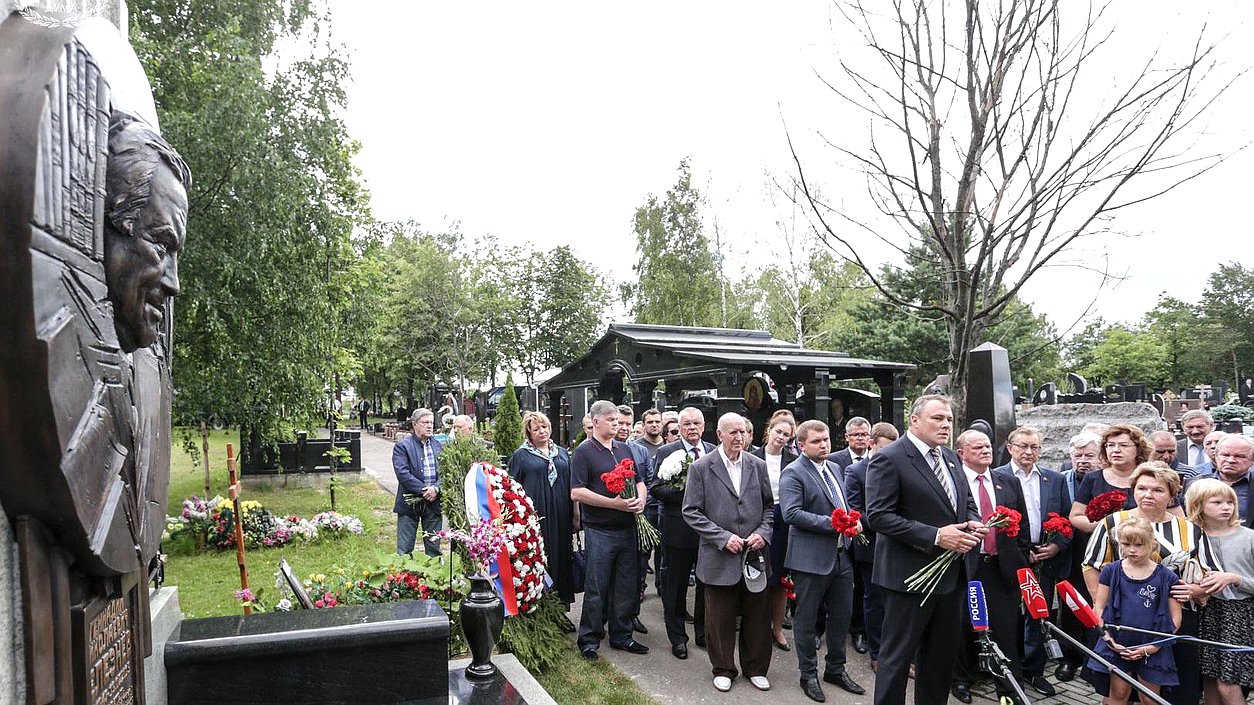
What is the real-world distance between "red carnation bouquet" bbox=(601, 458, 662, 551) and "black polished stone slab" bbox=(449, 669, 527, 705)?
1.73 m

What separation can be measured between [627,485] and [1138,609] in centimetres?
356

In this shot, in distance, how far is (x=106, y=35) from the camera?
204cm

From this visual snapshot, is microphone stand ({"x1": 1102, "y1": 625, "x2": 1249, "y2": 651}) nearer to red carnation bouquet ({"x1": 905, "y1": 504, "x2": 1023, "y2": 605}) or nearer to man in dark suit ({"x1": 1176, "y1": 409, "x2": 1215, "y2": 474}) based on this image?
red carnation bouquet ({"x1": 905, "y1": 504, "x2": 1023, "y2": 605})

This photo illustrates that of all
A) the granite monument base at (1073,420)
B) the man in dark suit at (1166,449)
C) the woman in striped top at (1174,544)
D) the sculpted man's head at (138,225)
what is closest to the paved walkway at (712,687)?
the woman in striped top at (1174,544)

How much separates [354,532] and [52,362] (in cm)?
1066

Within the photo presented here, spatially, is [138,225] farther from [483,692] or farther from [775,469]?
[775,469]

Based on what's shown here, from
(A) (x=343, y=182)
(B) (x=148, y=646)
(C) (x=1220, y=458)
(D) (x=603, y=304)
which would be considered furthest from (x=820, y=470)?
(D) (x=603, y=304)

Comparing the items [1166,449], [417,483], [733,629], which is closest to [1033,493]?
[1166,449]

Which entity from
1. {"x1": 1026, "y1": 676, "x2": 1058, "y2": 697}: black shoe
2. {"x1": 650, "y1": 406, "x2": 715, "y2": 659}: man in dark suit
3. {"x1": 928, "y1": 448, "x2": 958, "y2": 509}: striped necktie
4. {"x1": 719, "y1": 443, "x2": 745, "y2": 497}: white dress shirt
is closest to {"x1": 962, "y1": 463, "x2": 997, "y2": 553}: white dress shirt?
{"x1": 928, "y1": 448, "x2": 958, "y2": 509}: striped necktie

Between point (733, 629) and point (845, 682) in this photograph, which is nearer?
point (845, 682)

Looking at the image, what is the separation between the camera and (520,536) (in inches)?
217

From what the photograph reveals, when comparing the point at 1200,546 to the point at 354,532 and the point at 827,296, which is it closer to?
the point at 354,532

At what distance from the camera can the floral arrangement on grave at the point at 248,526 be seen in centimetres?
1046

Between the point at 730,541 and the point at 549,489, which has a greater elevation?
the point at 549,489
